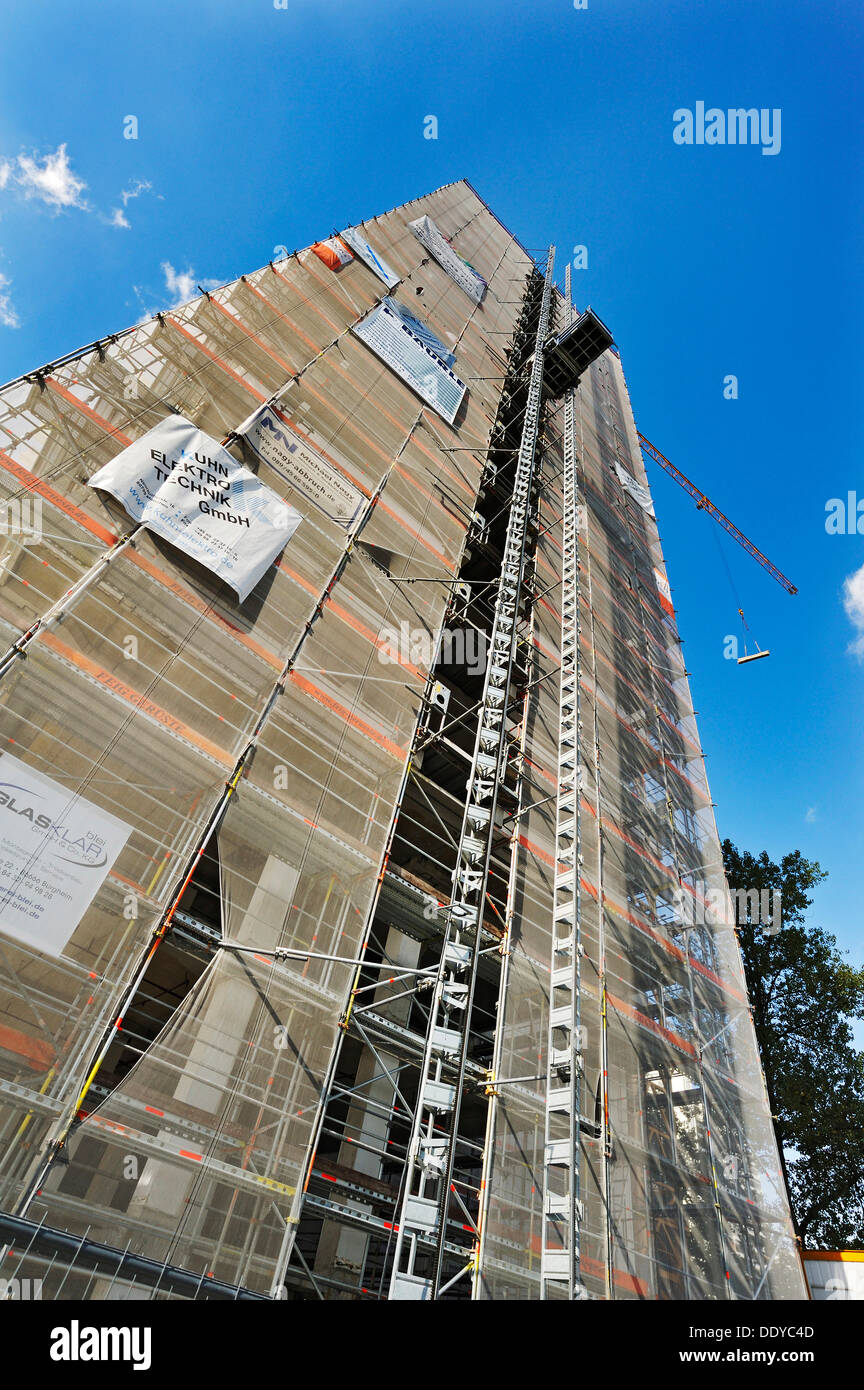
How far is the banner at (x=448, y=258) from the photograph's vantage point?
23.1 m

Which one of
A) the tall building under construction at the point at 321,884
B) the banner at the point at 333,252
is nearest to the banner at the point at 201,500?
the tall building under construction at the point at 321,884

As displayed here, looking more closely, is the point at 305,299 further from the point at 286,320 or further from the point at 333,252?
the point at 333,252

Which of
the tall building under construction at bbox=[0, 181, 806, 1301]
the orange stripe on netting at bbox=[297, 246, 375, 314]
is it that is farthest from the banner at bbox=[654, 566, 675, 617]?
the orange stripe on netting at bbox=[297, 246, 375, 314]

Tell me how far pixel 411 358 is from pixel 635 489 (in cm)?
1390

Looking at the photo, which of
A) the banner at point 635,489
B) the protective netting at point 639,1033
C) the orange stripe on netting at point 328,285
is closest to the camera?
the protective netting at point 639,1033

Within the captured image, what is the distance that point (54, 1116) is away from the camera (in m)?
6.25

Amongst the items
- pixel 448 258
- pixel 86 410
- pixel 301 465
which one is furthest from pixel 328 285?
pixel 448 258

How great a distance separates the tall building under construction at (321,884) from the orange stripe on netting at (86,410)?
6cm

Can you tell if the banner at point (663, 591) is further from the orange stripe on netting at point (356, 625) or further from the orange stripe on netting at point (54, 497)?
the orange stripe on netting at point (54, 497)

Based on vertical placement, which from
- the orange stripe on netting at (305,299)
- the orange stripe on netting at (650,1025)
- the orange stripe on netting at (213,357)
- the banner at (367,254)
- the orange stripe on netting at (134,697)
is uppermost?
the banner at (367,254)

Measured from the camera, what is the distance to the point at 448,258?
78.3 feet
